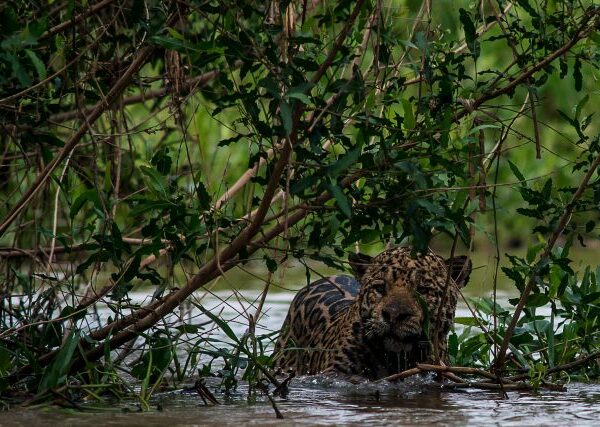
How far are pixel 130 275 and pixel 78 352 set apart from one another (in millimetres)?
→ 382

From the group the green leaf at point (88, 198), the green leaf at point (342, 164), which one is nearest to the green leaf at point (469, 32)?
the green leaf at point (342, 164)

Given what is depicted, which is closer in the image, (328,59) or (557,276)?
(328,59)

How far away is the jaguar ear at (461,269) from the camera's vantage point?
20.3ft

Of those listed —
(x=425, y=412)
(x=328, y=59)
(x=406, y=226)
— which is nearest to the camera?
(x=328, y=59)

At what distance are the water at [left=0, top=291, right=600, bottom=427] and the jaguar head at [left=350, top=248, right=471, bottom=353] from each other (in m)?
0.26

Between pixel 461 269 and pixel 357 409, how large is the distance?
1.51 m

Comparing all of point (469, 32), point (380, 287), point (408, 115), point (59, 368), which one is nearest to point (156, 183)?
point (59, 368)

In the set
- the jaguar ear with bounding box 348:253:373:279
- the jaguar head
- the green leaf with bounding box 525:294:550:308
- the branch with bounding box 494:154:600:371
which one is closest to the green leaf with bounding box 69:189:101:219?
the jaguar head

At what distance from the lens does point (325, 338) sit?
6805 mm

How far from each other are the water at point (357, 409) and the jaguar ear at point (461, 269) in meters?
0.64

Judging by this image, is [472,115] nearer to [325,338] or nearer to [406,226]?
[406,226]

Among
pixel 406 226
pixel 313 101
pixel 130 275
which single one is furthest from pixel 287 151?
pixel 130 275

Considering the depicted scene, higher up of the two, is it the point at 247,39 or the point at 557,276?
the point at 247,39

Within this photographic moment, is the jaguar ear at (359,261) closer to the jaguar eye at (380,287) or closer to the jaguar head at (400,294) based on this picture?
the jaguar head at (400,294)
